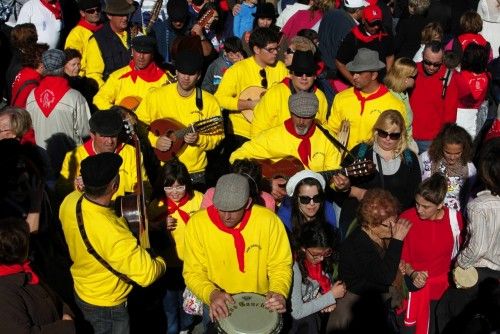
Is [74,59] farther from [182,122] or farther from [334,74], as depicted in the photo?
[334,74]

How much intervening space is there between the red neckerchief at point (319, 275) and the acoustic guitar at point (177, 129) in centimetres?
221

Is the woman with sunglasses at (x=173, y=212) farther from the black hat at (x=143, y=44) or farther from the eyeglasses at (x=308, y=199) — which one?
the black hat at (x=143, y=44)

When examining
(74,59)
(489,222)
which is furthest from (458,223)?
(74,59)

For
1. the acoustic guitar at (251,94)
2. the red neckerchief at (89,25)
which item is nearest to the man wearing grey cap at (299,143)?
the acoustic guitar at (251,94)

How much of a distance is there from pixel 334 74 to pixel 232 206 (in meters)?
4.62

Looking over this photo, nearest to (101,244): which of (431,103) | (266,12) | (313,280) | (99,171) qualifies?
(99,171)

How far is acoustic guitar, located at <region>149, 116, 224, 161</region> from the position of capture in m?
7.61

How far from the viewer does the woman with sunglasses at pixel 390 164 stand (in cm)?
696

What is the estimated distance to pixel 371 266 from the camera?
582 centimetres

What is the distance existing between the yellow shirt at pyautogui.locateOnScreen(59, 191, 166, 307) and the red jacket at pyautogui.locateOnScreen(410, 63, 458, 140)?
408 centimetres

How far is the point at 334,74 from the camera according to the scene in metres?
9.63

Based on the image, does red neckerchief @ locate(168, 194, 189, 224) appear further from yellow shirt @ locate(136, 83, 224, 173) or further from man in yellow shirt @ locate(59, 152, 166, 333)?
yellow shirt @ locate(136, 83, 224, 173)

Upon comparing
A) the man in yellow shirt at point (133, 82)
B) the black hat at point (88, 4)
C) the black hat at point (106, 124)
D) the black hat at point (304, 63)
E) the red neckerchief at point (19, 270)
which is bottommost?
the red neckerchief at point (19, 270)

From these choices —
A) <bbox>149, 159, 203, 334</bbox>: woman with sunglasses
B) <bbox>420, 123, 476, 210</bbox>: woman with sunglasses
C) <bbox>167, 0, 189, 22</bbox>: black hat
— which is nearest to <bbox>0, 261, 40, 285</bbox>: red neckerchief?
<bbox>149, 159, 203, 334</bbox>: woman with sunglasses
